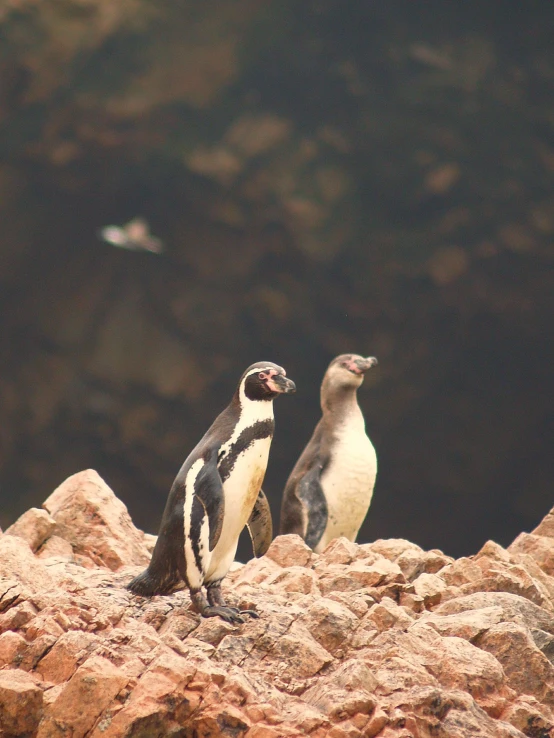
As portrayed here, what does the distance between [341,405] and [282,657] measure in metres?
4.78

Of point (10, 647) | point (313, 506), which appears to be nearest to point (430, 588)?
point (10, 647)

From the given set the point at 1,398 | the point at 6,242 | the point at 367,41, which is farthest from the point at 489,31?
the point at 1,398

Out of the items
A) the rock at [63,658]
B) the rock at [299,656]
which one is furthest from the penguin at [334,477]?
the rock at [63,658]

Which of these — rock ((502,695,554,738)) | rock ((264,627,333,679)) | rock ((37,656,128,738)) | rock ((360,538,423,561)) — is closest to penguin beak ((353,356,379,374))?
rock ((360,538,423,561))

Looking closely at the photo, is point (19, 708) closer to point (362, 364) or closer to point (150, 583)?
point (150, 583)

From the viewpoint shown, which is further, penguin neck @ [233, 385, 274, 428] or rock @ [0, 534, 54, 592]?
penguin neck @ [233, 385, 274, 428]

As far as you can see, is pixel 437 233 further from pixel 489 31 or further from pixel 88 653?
A: pixel 88 653

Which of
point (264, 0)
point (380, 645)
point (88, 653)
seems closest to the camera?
point (88, 653)

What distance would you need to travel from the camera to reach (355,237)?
16844 millimetres

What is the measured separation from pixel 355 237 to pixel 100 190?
4.14 metres

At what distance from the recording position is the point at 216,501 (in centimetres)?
509

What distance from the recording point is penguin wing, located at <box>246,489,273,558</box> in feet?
20.2

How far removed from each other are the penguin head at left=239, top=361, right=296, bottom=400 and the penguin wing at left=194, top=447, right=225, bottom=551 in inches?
18.8

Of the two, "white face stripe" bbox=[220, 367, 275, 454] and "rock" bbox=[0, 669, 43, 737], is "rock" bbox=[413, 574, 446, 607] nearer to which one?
"white face stripe" bbox=[220, 367, 275, 454]
